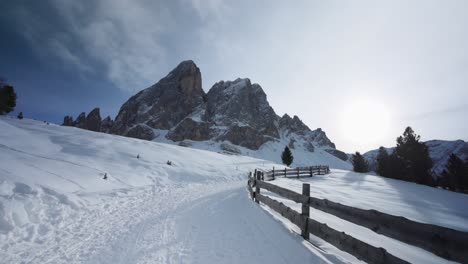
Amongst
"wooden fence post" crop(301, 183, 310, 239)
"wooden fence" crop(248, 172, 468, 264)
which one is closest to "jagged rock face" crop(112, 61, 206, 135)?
"wooden fence post" crop(301, 183, 310, 239)

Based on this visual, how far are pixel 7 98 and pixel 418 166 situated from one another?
74.8 meters

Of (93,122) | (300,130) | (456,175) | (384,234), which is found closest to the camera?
(384,234)

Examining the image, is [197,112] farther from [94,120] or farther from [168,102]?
[94,120]

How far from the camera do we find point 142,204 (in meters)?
8.54

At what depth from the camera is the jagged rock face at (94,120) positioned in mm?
145375

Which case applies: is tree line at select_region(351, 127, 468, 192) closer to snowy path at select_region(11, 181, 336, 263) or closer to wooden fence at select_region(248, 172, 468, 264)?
snowy path at select_region(11, 181, 336, 263)

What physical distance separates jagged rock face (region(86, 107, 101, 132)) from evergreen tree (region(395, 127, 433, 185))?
172 metres

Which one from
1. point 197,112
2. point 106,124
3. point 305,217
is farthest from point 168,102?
point 305,217

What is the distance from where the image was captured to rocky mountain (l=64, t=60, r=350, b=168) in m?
110

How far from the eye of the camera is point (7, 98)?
36094mm

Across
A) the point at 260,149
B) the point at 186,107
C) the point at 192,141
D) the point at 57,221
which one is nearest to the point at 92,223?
the point at 57,221

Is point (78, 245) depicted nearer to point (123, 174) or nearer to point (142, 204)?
point (142, 204)

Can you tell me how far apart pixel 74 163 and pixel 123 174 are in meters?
2.69

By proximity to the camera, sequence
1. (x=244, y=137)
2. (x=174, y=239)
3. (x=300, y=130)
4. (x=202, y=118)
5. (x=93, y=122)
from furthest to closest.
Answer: (x=300, y=130)
(x=93, y=122)
(x=202, y=118)
(x=244, y=137)
(x=174, y=239)
